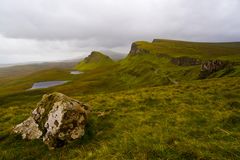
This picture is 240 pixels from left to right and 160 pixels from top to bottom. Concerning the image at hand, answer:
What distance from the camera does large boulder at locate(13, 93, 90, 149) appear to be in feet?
45.2

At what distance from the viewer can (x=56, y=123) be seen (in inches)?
552

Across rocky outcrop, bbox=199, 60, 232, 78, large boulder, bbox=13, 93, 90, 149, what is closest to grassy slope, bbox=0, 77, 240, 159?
large boulder, bbox=13, 93, 90, 149

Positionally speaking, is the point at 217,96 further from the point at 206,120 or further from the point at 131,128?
the point at 131,128

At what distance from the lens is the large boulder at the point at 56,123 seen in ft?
45.2

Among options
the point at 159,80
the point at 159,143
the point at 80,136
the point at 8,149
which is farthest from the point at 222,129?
the point at 159,80

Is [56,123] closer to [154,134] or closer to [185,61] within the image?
[154,134]

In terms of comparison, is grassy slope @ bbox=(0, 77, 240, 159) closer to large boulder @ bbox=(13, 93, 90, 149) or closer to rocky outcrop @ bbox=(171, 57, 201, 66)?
large boulder @ bbox=(13, 93, 90, 149)

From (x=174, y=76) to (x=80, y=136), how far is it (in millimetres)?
74930

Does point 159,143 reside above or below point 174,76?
above

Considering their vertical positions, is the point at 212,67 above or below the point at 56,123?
below

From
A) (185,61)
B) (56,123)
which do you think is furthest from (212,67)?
(56,123)

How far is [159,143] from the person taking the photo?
37.0ft

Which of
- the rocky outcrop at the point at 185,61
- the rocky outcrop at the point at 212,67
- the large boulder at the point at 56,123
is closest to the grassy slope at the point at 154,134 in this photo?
the large boulder at the point at 56,123

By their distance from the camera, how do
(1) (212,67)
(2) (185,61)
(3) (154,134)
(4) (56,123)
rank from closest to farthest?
(3) (154,134)
(4) (56,123)
(1) (212,67)
(2) (185,61)
